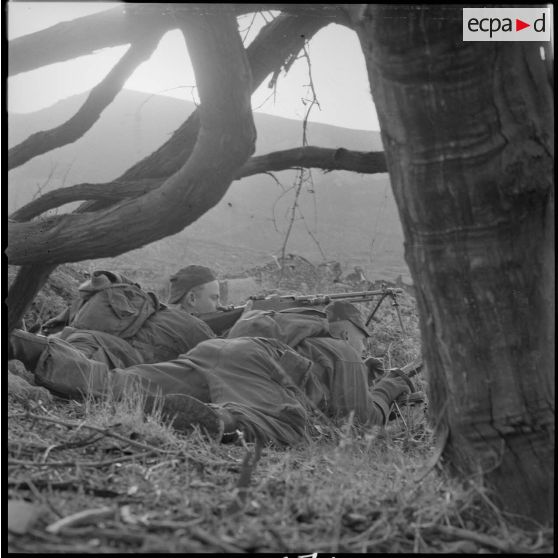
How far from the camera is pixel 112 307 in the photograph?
5809 mm

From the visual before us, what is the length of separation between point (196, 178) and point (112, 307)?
293cm

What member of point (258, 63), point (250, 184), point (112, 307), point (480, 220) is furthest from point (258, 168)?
point (250, 184)

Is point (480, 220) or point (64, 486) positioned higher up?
point (480, 220)

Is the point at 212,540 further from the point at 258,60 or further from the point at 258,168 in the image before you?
the point at 258,60

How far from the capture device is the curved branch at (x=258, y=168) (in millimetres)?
3439

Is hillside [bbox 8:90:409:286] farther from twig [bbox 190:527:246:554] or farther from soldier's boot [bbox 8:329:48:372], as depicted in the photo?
twig [bbox 190:527:246:554]

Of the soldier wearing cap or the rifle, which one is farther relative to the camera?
the soldier wearing cap

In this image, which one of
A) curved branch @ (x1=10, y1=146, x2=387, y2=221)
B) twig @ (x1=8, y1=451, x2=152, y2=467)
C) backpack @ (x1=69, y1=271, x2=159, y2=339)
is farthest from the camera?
backpack @ (x1=69, y1=271, x2=159, y2=339)

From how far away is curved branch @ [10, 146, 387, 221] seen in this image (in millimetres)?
3439

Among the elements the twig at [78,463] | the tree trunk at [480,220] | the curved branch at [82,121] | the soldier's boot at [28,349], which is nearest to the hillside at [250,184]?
the soldier's boot at [28,349]

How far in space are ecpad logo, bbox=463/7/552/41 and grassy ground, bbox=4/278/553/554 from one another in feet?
4.60

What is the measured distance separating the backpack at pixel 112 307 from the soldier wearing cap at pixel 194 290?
0.63 meters

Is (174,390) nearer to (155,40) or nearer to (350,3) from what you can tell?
(155,40)

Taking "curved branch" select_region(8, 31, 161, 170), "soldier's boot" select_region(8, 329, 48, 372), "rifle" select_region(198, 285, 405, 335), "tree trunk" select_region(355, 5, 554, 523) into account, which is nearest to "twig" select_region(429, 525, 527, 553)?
"tree trunk" select_region(355, 5, 554, 523)
